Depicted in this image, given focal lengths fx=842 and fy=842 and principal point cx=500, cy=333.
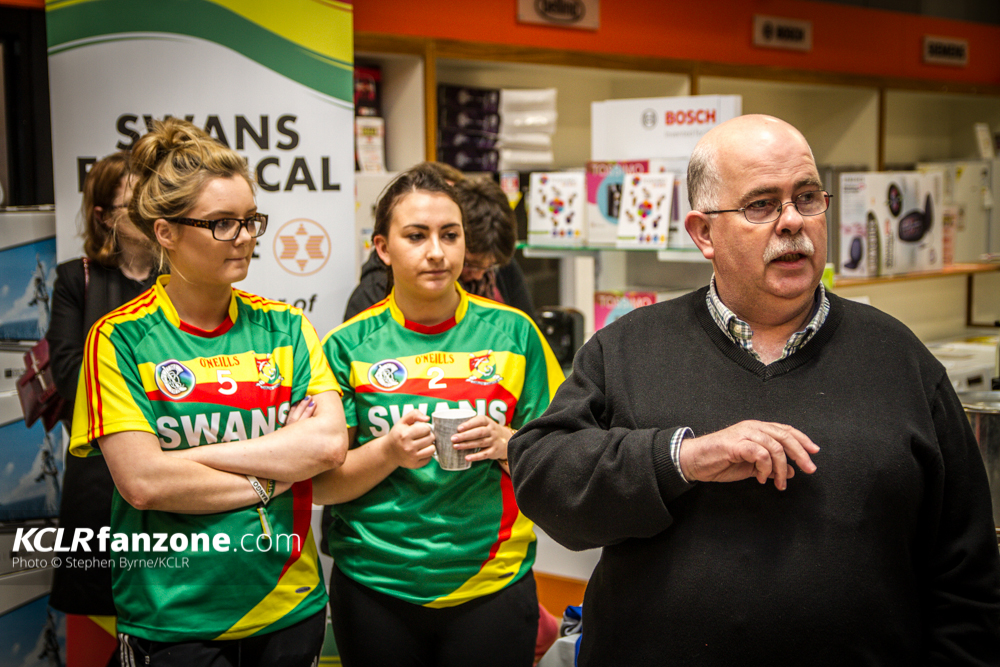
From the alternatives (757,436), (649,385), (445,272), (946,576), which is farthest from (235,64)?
(946,576)

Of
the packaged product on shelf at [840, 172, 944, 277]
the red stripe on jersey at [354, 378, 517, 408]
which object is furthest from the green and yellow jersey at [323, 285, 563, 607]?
the packaged product on shelf at [840, 172, 944, 277]

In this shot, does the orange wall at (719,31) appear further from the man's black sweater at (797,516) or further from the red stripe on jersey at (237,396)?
the man's black sweater at (797,516)

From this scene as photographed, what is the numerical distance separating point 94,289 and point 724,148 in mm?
1795

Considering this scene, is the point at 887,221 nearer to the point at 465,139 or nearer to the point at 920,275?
the point at 920,275

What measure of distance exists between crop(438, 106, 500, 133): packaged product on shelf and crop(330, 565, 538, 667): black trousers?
2.66m

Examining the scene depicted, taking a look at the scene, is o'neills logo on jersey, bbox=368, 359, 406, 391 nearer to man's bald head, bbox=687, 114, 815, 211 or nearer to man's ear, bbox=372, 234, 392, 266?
man's ear, bbox=372, 234, 392, 266

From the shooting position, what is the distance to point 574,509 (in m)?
1.29

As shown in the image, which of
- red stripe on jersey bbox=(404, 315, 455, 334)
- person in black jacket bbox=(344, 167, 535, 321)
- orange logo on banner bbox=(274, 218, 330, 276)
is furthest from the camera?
orange logo on banner bbox=(274, 218, 330, 276)

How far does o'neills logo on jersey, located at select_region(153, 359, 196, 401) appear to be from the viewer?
1.66m

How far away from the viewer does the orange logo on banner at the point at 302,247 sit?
2.84 metres

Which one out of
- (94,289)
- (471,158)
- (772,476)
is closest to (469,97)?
(471,158)

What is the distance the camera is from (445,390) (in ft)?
6.21

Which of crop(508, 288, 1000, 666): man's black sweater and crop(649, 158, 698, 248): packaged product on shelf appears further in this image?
crop(649, 158, 698, 248): packaged product on shelf

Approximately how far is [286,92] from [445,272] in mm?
1237
